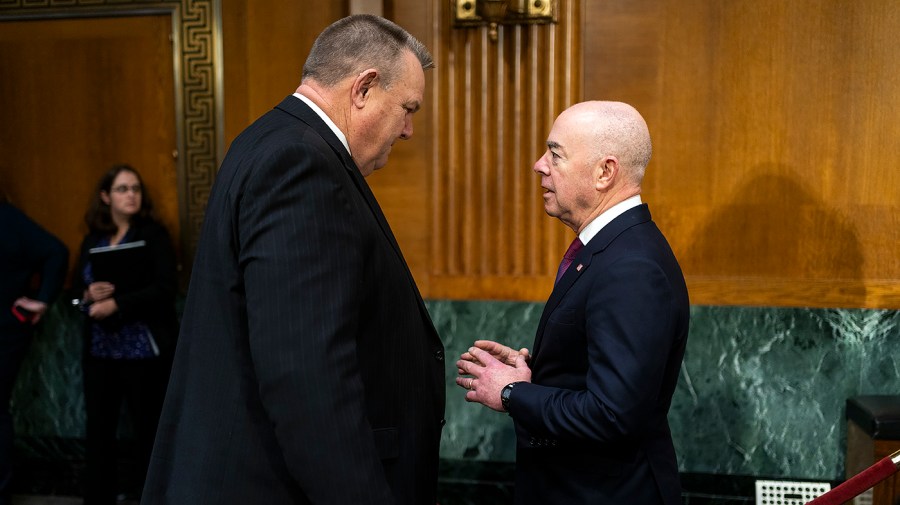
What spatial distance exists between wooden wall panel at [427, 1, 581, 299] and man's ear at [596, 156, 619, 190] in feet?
5.77

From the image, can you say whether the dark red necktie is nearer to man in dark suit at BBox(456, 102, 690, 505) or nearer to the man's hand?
man in dark suit at BBox(456, 102, 690, 505)

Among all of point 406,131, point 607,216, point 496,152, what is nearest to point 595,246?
point 607,216

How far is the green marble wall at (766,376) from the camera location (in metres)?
3.58

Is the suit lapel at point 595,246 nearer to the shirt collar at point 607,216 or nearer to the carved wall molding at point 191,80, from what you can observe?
the shirt collar at point 607,216

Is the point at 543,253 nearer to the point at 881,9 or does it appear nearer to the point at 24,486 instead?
the point at 881,9

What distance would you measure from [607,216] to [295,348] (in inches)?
35.4

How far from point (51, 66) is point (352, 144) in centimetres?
316

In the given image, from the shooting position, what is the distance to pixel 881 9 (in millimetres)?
3465

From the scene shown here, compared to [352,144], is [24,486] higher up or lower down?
lower down

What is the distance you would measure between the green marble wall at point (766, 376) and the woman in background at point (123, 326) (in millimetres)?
1251

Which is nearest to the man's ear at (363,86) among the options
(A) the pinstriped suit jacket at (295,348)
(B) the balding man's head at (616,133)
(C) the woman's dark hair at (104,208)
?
(A) the pinstriped suit jacket at (295,348)

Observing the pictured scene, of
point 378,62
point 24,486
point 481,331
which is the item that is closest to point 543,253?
point 481,331

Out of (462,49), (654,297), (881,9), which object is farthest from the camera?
(462,49)

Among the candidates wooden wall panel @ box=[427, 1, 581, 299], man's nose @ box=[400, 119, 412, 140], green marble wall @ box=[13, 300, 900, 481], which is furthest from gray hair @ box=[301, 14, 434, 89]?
green marble wall @ box=[13, 300, 900, 481]
